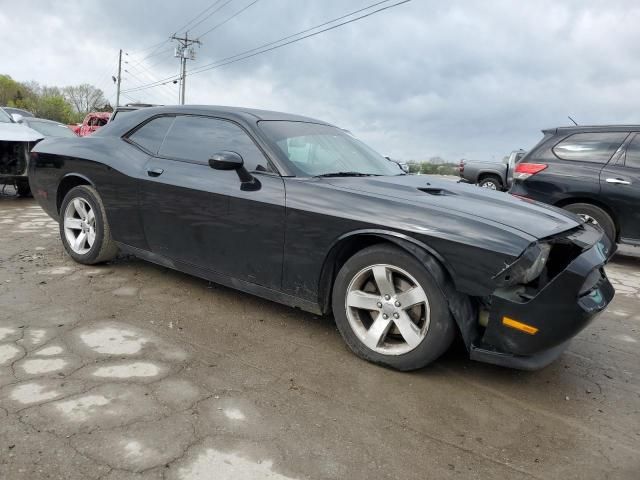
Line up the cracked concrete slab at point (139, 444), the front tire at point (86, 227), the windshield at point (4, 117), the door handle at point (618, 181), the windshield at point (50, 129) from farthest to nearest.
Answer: the windshield at point (50, 129) → the windshield at point (4, 117) → the door handle at point (618, 181) → the front tire at point (86, 227) → the cracked concrete slab at point (139, 444)

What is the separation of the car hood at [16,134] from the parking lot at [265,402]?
4881mm

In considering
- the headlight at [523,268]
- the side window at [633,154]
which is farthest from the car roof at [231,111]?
the side window at [633,154]

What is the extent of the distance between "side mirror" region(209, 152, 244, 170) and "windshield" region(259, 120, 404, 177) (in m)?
0.32

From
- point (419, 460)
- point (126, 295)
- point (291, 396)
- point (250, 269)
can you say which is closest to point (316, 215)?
point (250, 269)

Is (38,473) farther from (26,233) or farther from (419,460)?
(26,233)

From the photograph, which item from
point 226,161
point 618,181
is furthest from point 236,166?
point 618,181

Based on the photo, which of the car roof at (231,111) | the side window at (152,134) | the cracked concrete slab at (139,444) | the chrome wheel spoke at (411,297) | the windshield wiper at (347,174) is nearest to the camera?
the cracked concrete slab at (139,444)

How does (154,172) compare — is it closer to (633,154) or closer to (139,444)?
(139,444)

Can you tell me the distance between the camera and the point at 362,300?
2873 mm

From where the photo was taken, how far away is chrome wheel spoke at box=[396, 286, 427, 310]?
2.65m

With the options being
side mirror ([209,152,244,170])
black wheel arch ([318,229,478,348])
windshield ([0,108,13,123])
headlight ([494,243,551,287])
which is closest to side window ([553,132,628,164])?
headlight ([494,243,551,287])

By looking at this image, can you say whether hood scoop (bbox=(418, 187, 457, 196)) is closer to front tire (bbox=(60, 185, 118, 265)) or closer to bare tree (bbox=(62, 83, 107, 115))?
front tire (bbox=(60, 185, 118, 265))

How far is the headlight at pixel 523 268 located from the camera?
2.39 metres

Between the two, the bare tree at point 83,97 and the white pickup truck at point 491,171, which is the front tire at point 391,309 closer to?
the white pickup truck at point 491,171
